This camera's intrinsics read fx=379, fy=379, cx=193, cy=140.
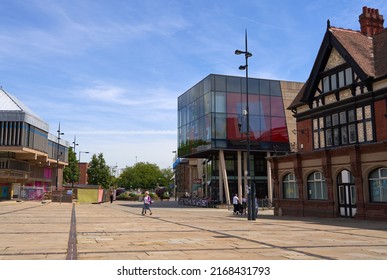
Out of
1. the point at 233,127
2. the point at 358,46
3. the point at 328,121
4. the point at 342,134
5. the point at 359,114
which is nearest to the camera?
the point at 359,114

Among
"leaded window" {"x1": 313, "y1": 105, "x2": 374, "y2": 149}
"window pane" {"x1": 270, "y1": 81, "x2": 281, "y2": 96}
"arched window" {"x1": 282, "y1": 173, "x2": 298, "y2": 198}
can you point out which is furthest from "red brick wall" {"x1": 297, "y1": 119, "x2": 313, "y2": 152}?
→ "window pane" {"x1": 270, "y1": 81, "x2": 281, "y2": 96}

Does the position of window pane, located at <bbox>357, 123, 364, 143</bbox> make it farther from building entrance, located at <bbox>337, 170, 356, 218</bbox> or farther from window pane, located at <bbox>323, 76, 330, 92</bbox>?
window pane, located at <bbox>323, 76, 330, 92</bbox>

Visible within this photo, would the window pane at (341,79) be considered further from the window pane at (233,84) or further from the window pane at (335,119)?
the window pane at (233,84)

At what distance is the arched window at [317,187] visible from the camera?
26531 millimetres

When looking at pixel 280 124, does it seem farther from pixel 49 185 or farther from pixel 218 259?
pixel 49 185

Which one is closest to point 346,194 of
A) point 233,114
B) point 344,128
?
point 344,128

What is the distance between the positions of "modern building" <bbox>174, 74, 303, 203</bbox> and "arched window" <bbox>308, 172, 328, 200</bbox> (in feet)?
59.1

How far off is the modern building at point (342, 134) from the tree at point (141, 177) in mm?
85292

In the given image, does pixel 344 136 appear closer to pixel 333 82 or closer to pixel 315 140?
pixel 315 140

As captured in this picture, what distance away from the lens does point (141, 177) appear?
114 meters

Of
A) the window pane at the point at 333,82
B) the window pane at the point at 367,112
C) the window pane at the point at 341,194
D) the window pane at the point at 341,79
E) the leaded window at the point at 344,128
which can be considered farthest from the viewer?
the window pane at the point at 333,82

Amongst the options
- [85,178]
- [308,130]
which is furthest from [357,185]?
[85,178]

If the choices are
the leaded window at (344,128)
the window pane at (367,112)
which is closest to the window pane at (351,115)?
Result: the leaded window at (344,128)

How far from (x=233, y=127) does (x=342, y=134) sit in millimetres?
21647
